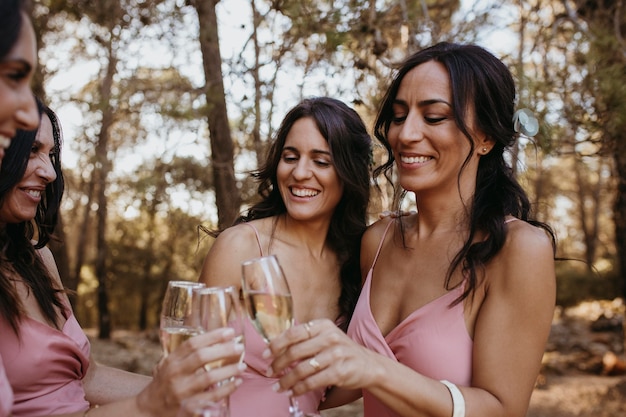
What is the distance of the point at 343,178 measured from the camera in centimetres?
322

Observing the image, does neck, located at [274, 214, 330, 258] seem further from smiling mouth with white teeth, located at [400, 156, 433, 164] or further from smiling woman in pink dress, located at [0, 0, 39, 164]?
smiling woman in pink dress, located at [0, 0, 39, 164]

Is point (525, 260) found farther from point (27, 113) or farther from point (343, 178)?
point (27, 113)

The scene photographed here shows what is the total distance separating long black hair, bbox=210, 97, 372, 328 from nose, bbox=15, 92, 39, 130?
1846 mm

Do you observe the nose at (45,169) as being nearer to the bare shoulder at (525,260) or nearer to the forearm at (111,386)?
the forearm at (111,386)

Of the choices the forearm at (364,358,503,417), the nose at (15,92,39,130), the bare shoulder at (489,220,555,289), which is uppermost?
the nose at (15,92,39,130)

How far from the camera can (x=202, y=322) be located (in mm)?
1589

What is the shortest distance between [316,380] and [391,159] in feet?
5.32

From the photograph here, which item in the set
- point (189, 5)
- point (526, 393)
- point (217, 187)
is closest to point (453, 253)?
point (526, 393)

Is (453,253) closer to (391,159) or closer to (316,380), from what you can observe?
(391,159)

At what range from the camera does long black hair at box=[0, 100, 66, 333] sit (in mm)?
2268

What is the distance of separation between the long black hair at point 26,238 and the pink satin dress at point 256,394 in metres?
0.81

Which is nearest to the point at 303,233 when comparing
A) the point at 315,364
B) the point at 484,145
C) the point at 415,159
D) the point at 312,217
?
the point at 312,217

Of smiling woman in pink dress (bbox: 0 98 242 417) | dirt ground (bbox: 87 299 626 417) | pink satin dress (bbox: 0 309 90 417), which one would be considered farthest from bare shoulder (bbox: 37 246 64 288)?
dirt ground (bbox: 87 299 626 417)

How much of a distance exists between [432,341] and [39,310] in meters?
1.47
